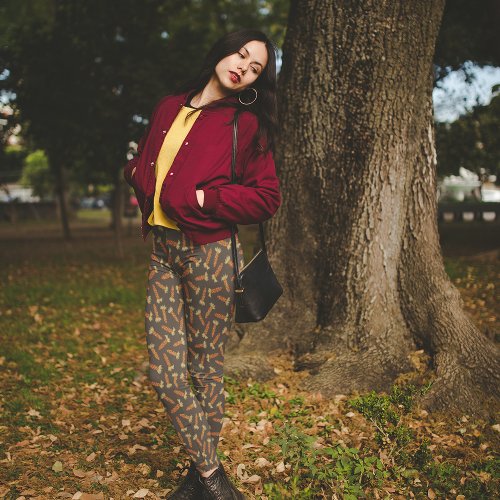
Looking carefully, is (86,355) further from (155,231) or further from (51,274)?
(51,274)

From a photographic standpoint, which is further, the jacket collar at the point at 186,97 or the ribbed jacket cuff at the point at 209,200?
the jacket collar at the point at 186,97

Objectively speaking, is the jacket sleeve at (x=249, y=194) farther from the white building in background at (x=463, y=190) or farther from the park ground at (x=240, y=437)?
the white building in background at (x=463, y=190)

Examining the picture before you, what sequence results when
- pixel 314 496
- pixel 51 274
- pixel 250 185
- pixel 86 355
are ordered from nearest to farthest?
pixel 250 185
pixel 314 496
pixel 86 355
pixel 51 274

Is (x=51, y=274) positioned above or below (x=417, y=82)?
below

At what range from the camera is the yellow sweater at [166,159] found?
2.65 meters

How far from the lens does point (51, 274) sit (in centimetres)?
1120

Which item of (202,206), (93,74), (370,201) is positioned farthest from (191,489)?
(93,74)

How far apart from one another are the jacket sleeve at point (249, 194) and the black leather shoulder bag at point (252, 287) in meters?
0.08

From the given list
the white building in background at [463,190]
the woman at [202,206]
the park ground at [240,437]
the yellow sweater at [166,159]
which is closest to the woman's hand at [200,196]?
the woman at [202,206]

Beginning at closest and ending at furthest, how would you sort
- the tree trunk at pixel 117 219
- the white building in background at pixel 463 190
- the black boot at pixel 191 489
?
the black boot at pixel 191 489, the tree trunk at pixel 117 219, the white building in background at pixel 463 190

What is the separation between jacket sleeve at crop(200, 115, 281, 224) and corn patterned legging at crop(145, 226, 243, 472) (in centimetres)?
19

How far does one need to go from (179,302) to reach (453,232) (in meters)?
16.2

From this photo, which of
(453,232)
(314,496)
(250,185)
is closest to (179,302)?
(250,185)

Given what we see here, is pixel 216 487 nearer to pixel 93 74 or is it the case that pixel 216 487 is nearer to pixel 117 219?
pixel 93 74
